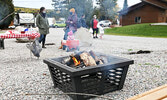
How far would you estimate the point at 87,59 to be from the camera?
2.91 m

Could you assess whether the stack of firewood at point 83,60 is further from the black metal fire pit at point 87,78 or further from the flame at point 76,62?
the black metal fire pit at point 87,78

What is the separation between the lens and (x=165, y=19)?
26.0m

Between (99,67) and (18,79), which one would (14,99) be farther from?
(99,67)

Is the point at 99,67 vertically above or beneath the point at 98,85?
above

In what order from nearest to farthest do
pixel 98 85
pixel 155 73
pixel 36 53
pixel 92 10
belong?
1. pixel 98 85
2. pixel 92 10
3. pixel 155 73
4. pixel 36 53

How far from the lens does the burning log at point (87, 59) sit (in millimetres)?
2852

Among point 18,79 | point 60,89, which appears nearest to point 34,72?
point 18,79

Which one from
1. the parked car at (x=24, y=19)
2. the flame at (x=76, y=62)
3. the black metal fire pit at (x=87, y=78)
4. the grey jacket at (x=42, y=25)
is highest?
the parked car at (x=24, y=19)

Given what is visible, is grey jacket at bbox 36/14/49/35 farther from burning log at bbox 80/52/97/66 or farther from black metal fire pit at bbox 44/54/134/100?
burning log at bbox 80/52/97/66

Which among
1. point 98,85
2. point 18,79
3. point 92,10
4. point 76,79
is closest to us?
point 76,79

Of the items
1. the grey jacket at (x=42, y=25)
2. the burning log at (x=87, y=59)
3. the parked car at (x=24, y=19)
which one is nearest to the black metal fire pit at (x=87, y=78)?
the burning log at (x=87, y=59)

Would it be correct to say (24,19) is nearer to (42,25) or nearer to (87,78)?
(42,25)

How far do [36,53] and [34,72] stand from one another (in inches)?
59.4

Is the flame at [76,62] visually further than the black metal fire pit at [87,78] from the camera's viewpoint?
Yes
